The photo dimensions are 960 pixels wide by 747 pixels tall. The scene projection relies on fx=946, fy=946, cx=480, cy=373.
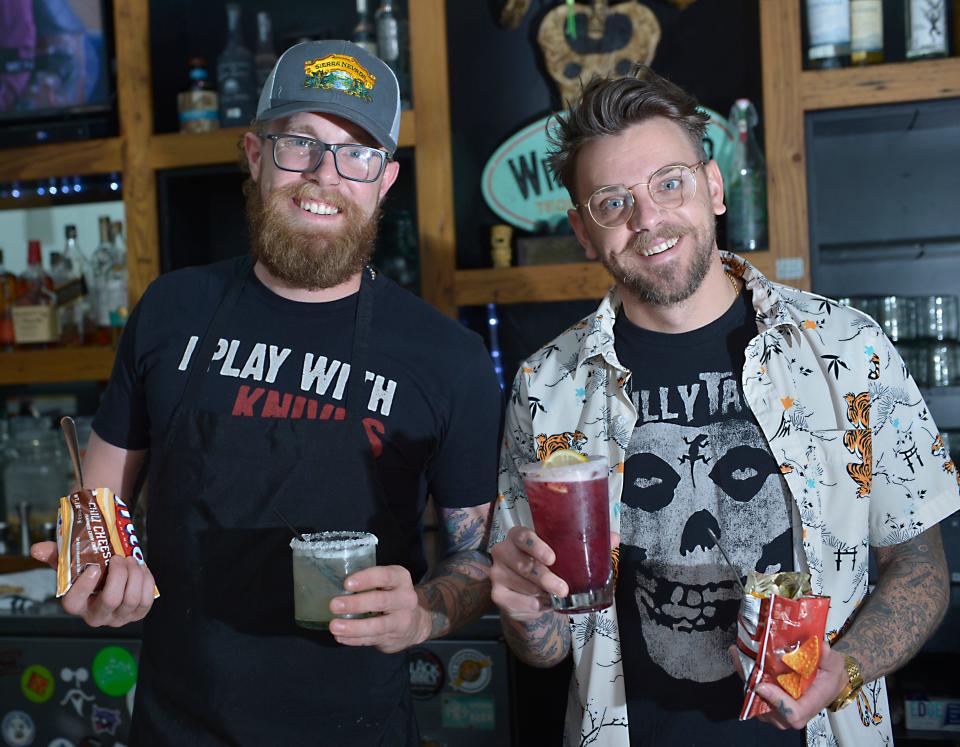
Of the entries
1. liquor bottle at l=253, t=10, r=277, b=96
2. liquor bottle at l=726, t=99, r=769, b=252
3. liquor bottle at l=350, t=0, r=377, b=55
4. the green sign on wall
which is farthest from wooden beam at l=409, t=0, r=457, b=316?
liquor bottle at l=726, t=99, r=769, b=252

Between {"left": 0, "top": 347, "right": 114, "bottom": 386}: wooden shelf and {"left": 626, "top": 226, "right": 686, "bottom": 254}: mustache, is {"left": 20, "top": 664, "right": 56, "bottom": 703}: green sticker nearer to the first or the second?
{"left": 0, "top": 347, "right": 114, "bottom": 386}: wooden shelf

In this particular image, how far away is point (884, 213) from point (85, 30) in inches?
96.8

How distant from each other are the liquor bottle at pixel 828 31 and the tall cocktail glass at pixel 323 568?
1890mm

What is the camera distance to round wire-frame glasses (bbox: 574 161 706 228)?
154 cm

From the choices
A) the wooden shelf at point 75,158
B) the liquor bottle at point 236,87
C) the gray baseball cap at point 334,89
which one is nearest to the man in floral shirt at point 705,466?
the gray baseball cap at point 334,89

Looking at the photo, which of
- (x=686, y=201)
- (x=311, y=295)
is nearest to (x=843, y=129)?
(x=686, y=201)

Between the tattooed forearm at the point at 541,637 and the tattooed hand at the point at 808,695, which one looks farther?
the tattooed forearm at the point at 541,637

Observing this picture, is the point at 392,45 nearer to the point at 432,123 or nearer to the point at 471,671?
the point at 432,123

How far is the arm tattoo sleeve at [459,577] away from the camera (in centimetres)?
146

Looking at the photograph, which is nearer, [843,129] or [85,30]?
[843,129]

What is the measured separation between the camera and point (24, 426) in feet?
10.3

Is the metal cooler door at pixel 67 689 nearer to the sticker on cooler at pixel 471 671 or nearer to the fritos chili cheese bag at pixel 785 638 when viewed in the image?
the sticker on cooler at pixel 471 671

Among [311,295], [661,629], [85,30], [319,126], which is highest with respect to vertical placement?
[85,30]

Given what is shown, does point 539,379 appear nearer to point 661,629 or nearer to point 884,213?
point 661,629
